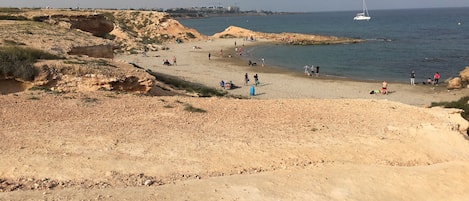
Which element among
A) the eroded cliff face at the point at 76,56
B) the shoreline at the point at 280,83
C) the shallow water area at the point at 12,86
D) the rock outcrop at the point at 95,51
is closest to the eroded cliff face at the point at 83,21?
the eroded cliff face at the point at 76,56

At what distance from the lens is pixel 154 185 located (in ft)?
30.8

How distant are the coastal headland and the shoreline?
11990 mm

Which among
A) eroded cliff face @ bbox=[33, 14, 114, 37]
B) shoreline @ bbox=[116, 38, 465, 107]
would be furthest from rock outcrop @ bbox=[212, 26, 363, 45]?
eroded cliff face @ bbox=[33, 14, 114, 37]

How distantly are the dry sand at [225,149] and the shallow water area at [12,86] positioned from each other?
1.61m

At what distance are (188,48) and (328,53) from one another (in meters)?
20.0

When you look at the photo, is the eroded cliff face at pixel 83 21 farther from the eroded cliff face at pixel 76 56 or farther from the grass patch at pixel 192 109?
the grass patch at pixel 192 109

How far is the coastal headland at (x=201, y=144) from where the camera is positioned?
370 inches

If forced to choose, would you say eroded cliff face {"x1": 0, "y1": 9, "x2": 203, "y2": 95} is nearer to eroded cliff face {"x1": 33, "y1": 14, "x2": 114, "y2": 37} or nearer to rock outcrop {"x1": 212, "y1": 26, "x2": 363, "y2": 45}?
eroded cliff face {"x1": 33, "y1": 14, "x2": 114, "y2": 37}

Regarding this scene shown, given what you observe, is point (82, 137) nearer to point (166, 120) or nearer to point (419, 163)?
point (166, 120)

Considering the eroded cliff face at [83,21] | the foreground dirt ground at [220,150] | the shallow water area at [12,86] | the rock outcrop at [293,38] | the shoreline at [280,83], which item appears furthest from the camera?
the rock outcrop at [293,38]

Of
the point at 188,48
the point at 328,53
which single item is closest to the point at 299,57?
the point at 328,53

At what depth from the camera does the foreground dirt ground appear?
934 centimetres

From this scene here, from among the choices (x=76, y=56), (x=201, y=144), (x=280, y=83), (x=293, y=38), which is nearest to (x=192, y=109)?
Answer: (x=201, y=144)

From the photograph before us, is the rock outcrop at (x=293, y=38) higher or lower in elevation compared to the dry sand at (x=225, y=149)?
lower
